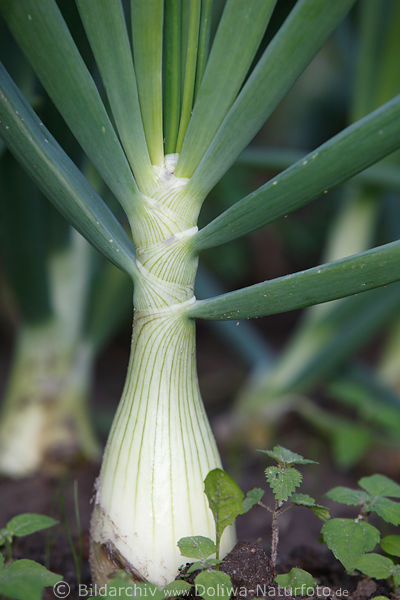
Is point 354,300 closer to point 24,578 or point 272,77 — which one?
point 272,77

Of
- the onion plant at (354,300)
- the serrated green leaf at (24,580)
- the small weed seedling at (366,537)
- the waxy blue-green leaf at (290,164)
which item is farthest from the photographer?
the onion plant at (354,300)

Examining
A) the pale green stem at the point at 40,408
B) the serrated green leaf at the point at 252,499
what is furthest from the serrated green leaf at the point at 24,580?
the pale green stem at the point at 40,408

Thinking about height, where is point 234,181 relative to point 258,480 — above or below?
above

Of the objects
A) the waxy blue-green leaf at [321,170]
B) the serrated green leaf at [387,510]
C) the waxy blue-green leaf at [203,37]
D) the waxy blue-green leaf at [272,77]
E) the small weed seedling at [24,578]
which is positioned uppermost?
the waxy blue-green leaf at [203,37]

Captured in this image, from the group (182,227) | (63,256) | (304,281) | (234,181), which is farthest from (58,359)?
(234,181)

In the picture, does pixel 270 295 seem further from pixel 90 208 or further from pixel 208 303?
pixel 90 208

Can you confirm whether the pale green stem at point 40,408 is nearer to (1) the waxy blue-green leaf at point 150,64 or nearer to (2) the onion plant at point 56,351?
(2) the onion plant at point 56,351

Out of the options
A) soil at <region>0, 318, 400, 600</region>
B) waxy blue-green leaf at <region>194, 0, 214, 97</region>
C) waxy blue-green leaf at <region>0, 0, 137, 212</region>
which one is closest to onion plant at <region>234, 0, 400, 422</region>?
soil at <region>0, 318, 400, 600</region>
